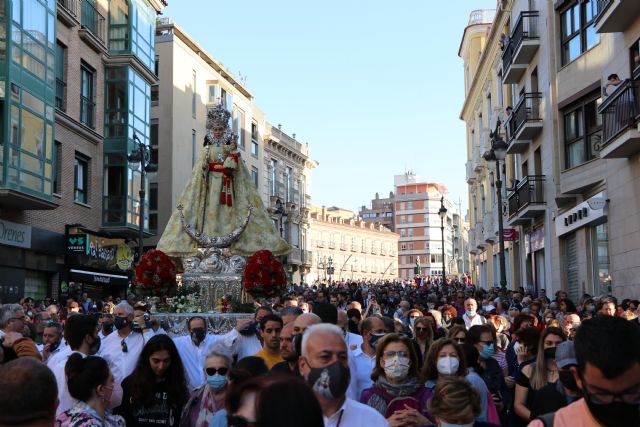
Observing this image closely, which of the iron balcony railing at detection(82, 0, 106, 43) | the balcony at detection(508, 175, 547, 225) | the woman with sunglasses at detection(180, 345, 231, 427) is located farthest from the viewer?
the iron balcony railing at detection(82, 0, 106, 43)

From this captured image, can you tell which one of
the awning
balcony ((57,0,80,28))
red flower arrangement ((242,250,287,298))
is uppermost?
balcony ((57,0,80,28))

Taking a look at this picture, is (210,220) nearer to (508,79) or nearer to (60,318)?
(60,318)

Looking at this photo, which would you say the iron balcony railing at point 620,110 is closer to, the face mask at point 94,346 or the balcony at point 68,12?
the face mask at point 94,346

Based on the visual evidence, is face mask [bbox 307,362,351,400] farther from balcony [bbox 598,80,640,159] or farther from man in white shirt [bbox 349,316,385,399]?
balcony [bbox 598,80,640,159]

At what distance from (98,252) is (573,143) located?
16008mm

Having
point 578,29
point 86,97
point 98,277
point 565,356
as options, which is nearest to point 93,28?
point 86,97

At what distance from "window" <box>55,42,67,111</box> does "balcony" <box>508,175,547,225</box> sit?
14.8 m

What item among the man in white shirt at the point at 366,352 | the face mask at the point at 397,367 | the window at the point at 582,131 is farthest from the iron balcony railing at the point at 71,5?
A: the face mask at the point at 397,367

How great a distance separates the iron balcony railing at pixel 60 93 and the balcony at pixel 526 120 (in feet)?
47.2

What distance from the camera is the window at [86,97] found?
100ft

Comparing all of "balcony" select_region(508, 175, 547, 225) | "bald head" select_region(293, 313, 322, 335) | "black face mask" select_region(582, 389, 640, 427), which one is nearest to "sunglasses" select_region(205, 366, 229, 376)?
"bald head" select_region(293, 313, 322, 335)

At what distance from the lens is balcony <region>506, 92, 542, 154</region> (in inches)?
1064

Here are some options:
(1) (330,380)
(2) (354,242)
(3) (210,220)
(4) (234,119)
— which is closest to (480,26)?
(4) (234,119)

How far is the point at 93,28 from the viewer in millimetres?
31500
